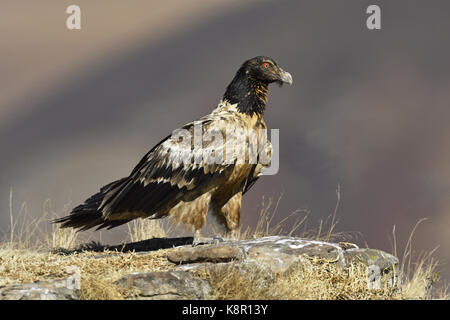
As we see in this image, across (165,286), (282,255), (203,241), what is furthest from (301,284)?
(203,241)

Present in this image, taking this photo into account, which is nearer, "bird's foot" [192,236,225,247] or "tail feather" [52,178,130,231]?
"bird's foot" [192,236,225,247]

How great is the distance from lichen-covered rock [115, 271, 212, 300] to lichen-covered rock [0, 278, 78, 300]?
0.57 metres

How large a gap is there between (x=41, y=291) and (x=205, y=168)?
3.79 m

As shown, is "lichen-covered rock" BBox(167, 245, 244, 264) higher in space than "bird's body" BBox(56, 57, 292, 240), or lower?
lower

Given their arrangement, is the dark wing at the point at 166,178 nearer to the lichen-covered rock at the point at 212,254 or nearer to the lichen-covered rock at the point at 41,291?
the lichen-covered rock at the point at 212,254

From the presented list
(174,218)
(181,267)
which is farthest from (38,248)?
(181,267)

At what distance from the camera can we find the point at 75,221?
1094 cm

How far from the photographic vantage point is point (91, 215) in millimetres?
10789

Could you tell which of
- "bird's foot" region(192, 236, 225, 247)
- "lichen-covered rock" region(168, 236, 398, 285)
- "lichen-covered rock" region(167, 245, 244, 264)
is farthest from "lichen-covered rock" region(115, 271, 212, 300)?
"bird's foot" region(192, 236, 225, 247)

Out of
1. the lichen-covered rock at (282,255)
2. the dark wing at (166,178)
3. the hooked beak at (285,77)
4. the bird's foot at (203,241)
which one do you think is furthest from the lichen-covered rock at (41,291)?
the hooked beak at (285,77)

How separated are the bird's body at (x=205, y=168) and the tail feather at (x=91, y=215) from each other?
2 cm

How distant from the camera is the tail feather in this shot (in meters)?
10.7

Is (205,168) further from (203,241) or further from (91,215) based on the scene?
(91,215)

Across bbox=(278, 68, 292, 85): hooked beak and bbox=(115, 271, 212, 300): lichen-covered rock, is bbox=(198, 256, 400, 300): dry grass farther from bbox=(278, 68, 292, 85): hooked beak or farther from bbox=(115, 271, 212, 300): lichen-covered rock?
bbox=(278, 68, 292, 85): hooked beak
